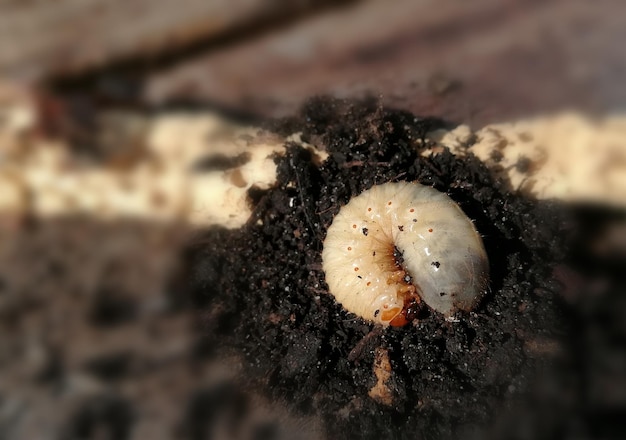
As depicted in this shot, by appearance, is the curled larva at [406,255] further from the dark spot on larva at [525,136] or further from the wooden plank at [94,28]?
the wooden plank at [94,28]

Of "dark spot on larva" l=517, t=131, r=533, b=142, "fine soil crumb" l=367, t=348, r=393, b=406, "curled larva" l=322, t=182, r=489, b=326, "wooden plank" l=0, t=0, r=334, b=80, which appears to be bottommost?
"fine soil crumb" l=367, t=348, r=393, b=406

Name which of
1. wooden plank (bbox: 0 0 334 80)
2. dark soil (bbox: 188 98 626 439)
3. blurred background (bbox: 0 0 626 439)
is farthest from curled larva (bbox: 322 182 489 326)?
wooden plank (bbox: 0 0 334 80)

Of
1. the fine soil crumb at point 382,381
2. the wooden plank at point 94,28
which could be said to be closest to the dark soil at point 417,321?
the fine soil crumb at point 382,381

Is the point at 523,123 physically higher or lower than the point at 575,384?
higher

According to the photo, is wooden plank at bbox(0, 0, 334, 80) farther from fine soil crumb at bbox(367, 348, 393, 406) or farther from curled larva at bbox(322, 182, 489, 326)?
fine soil crumb at bbox(367, 348, 393, 406)

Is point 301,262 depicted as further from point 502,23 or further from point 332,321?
point 502,23

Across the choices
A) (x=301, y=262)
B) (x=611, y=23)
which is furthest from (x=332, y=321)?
(x=611, y=23)
